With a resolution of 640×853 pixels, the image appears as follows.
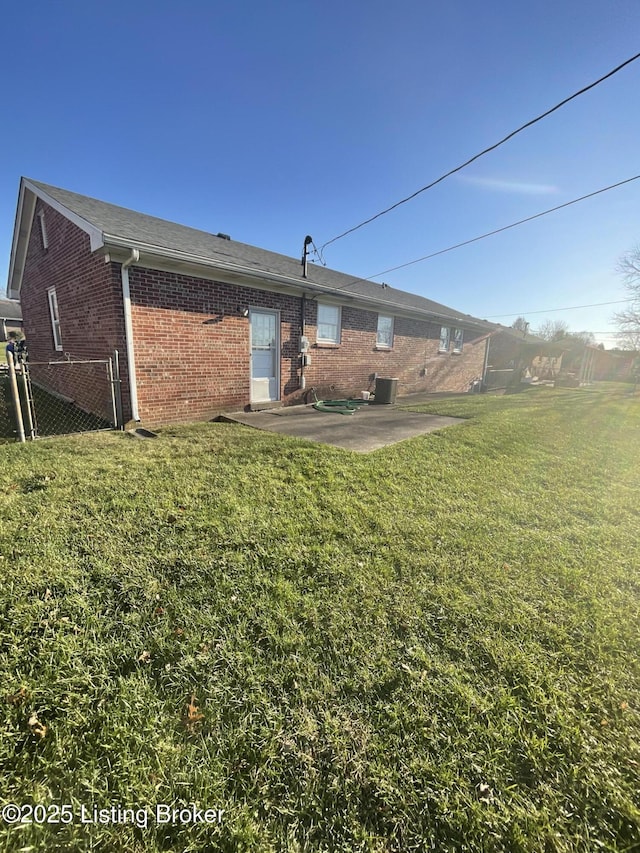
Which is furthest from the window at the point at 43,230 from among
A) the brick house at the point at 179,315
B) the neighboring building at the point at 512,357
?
the neighboring building at the point at 512,357

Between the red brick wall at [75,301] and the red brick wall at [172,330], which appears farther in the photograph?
the red brick wall at [172,330]

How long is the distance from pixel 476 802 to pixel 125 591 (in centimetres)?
211

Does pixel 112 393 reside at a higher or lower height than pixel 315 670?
higher

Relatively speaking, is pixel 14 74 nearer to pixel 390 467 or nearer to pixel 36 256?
pixel 36 256

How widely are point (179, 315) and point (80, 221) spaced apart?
218 cm

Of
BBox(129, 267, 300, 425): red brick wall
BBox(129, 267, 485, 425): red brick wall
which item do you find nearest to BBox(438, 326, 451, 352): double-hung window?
BBox(129, 267, 485, 425): red brick wall

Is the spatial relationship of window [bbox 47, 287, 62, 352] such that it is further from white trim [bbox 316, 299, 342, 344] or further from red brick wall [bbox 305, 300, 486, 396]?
white trim [bbox 316, 299, 342, 344]

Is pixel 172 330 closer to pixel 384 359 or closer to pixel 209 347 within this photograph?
pixel 209 347

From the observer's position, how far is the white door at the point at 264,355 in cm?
830

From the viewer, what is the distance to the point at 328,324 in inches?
401

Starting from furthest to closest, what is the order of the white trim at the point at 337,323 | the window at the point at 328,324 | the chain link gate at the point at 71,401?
the window at the point at 328,324 < the white trim at the point at 337,323 < the chain link gate at the point at 71,401

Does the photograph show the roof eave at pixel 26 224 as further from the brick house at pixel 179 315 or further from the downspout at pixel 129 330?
the downspout at pixel 129 330

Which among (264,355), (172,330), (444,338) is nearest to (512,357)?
(444,338)

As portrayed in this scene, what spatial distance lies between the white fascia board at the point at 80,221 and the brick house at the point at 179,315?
0.10 feet
